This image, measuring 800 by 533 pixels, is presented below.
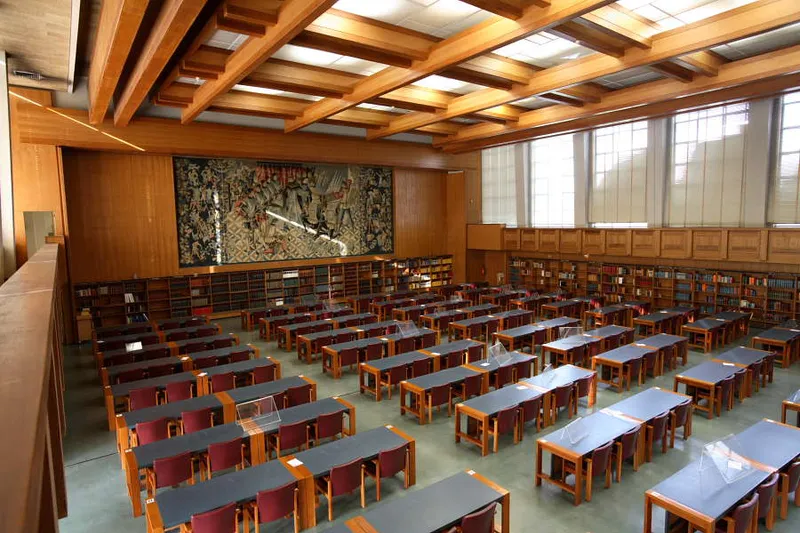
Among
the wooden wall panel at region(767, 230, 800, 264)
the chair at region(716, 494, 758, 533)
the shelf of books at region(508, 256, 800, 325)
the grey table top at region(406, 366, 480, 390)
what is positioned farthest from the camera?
the shelf of books at region(508, 256, 800, 325)

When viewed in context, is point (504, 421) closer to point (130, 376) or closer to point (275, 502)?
point (275, 502)

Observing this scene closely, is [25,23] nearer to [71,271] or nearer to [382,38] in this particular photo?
[382,38]

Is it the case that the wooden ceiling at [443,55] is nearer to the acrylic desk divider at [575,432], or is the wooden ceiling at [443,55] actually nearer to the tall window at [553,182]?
the tall window at [553,182]

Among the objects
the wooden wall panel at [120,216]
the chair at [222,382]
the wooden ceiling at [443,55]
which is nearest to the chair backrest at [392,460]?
the chair at [222,382]

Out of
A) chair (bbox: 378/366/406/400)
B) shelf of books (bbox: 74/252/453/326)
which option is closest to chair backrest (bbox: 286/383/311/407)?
chair (bbox: 378/366/406/400)

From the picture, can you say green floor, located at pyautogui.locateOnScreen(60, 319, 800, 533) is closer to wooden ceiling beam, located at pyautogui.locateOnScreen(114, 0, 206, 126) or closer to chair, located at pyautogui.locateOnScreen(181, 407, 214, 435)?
chair, located at pyautogui.locateOnScreen(181, 407, 214, 435)

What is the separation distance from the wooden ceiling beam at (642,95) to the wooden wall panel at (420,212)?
333cm

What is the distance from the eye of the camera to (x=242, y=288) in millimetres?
15984

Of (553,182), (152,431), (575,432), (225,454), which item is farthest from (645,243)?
(152,431)

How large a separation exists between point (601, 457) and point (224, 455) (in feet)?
14.2

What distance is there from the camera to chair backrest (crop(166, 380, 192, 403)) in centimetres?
752

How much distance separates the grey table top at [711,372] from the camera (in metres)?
7.68

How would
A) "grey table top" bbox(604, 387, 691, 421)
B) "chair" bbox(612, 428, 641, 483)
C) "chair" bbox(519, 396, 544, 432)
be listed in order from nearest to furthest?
"chair" bbox(612, 428, 641, 483), "grey table top" bbox(604, 387, 691, 421), "chair" bbox(519, 396, 544, 432)

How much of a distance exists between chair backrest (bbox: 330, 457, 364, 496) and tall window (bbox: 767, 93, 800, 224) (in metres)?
14.1
